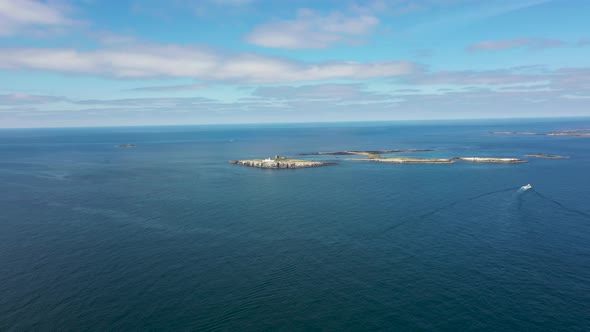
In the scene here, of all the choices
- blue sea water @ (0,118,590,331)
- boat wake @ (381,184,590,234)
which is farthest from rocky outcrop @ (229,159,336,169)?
boat wake @ (381,184,590,234)

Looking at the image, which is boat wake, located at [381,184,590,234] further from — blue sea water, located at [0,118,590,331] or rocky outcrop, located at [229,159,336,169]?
rocky outcrop, located at [229,159,336,169]

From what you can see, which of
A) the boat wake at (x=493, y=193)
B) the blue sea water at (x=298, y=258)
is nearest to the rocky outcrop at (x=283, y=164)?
the blue sea water at (x=298, y=258)

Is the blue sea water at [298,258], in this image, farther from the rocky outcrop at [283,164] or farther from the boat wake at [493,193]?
the rocky outcrop at [283,164]

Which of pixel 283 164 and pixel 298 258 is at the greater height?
pixel 283 164

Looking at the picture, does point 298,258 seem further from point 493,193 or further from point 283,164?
point 283,164

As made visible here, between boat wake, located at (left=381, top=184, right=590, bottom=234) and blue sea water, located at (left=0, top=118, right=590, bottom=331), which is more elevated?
boat wake, located at (left=381, top=184, right=590, bottom=234)

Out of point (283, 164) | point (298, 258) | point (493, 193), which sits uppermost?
point (283, 164)

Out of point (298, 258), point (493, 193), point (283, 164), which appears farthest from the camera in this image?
point (283, 164)

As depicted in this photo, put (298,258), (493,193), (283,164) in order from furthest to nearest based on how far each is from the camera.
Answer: (283,164) → (493,193) → (298,258)

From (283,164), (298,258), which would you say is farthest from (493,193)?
(283,164)
